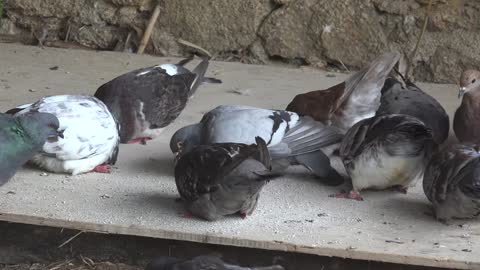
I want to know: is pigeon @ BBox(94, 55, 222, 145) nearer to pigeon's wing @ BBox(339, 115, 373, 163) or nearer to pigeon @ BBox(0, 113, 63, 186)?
pigeon @ BBox(0, 113, 63, 186)

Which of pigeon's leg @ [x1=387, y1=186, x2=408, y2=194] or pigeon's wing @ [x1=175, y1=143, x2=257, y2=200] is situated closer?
pigeon's wing @ [x1=175, y1=143, x2=257, y2=200]

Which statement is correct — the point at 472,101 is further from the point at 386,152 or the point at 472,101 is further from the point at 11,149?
the point at 11,149

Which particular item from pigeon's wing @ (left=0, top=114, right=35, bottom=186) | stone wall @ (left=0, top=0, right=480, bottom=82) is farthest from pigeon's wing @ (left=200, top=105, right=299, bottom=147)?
stone wall @ (left=0, top=0, right=480, bottom=82)

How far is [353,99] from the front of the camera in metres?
4.87

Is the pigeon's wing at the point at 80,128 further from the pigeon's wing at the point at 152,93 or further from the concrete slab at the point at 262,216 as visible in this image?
the pigeon's wing at the point at 152,93

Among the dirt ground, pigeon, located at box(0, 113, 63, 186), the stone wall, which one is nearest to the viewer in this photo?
the dirt ground

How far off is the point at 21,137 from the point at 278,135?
1.21m

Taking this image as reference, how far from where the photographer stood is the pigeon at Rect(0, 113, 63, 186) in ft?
13.8

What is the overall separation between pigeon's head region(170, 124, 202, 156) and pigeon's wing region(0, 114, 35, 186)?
70 centimetres

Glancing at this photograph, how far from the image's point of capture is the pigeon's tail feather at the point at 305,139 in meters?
4.46

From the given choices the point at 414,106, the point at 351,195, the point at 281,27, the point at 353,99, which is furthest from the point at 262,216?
the point at 281,27

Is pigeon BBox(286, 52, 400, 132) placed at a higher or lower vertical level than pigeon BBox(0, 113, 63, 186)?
higher

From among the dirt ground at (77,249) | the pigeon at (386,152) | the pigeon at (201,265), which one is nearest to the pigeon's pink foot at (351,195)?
the pigeon at (386,152)

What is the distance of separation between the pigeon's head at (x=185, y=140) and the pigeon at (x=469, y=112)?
1.41m
